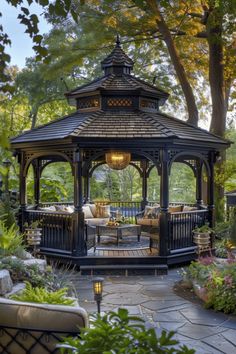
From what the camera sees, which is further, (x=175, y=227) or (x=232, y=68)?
(x=232, y=68)

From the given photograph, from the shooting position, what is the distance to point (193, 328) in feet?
17.5

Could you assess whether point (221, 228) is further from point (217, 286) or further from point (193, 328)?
point (193, 328)

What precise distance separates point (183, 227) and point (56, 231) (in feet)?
9.84

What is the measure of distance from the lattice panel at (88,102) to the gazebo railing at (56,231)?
9.84 feet

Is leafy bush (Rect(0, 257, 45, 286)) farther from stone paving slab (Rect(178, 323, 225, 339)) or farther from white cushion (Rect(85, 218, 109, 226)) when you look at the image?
white cushion (Rect(85, 218, 109, 226))

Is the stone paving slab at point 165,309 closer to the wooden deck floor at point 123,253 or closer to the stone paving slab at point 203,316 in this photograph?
the stone paving slab at point 203,316

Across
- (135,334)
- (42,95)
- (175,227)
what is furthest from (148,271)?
(42,95)

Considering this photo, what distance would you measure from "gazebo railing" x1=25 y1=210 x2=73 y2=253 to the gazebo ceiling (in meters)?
1.73

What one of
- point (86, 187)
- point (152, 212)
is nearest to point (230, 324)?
point (152, 212)

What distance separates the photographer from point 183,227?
31.4 ft

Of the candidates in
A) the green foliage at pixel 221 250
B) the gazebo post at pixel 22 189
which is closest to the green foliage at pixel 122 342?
the green foliage at pixel 221 250

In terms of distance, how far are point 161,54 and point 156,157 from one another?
10171 mm

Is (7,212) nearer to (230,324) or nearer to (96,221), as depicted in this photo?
(96,221)

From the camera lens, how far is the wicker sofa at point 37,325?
2.99 metres
